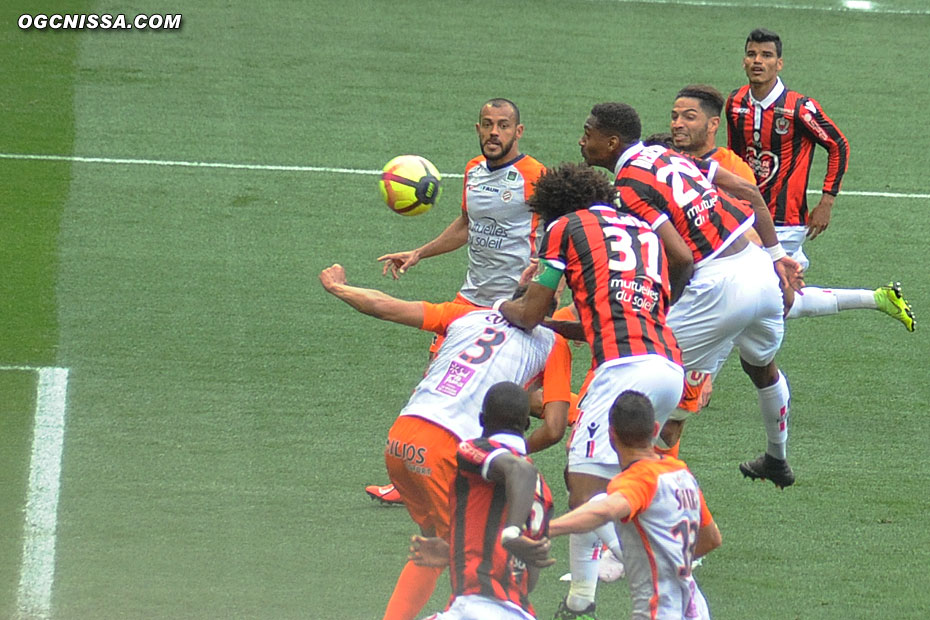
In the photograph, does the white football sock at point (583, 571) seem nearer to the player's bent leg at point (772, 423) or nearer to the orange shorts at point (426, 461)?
the orange shorts at point (426, 461)

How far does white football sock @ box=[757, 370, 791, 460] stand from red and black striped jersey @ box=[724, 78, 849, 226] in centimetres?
234

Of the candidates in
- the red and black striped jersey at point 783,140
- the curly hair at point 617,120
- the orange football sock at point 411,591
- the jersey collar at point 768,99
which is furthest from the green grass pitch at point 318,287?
the curly hair at point 617,120

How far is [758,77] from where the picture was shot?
9773 mm

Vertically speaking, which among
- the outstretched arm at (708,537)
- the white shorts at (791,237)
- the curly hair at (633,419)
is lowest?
the outstretched arm at (708,537)

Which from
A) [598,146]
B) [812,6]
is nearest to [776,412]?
[598,146]

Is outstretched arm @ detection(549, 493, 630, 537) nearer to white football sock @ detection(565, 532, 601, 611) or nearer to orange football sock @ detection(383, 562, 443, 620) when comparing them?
orange football sock @ detection(383, 562, 443, 620)

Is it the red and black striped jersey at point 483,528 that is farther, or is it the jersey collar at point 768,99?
the jersey collar at point 768,99

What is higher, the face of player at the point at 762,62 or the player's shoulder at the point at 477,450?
the face of player at the point at 762,62

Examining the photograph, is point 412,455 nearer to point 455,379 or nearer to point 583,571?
point 455,379

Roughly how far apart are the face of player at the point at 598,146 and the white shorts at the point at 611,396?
3.99 feet

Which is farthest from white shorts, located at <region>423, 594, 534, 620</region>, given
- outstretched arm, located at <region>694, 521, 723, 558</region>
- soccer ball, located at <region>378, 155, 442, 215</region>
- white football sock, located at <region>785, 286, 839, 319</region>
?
white football sock, located at <region>785, 286, 839, 319</region>

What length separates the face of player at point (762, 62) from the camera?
9.71m

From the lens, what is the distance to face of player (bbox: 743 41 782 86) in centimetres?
971

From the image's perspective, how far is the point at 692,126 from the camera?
7820 millimetres
